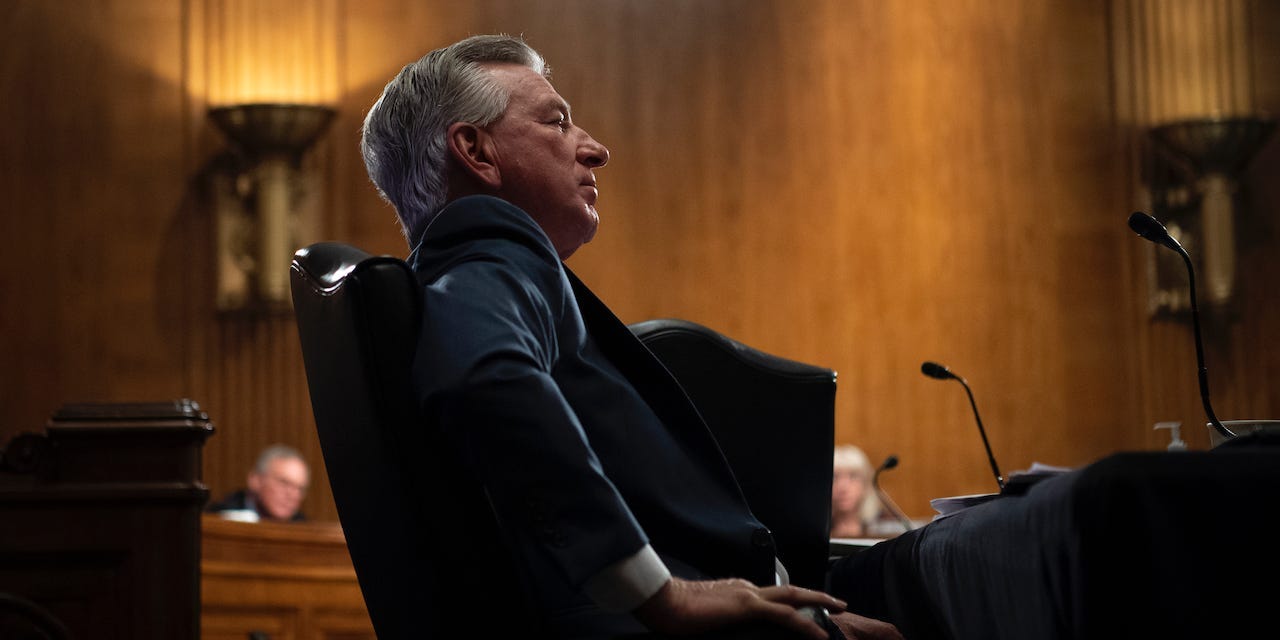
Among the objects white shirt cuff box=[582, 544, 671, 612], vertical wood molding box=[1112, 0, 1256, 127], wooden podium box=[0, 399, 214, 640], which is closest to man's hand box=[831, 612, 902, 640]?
white shirt cuff box=[582, 544, 671, 612]

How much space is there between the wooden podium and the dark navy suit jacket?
1616mm

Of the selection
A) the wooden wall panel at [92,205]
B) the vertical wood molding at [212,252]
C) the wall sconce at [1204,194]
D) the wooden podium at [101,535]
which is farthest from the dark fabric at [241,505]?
the wall sconce at [1204,194]

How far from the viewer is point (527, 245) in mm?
1611

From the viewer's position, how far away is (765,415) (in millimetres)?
2248

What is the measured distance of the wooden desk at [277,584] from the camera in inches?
197

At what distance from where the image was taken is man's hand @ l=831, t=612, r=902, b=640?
1.76 metres

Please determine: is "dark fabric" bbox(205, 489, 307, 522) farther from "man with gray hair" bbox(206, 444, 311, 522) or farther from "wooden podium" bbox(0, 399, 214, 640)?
"wooden podium" bbox(0, 399, 214, 640)

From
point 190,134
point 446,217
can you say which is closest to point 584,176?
point 446,217

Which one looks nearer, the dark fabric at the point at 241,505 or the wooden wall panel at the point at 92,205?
the dark fabric at the point at 241,505

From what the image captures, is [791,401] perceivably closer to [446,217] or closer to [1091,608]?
[446,217]

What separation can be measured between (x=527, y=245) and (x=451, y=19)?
20.9 ft

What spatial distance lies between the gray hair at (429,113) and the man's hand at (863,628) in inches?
29.0

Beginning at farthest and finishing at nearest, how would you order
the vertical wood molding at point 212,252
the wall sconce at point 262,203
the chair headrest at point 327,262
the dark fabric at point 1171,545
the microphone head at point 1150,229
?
the vertical wood molding at point 212,252 < the wall sconce at point 262,203 < the microphone head at point 1150,229 < the chair headrest at point 327,262 < the dark fabric at point 1171,545

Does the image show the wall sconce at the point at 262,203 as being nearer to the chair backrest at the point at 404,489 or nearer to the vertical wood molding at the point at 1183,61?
the vertical wood molding at the point at 1183,61
